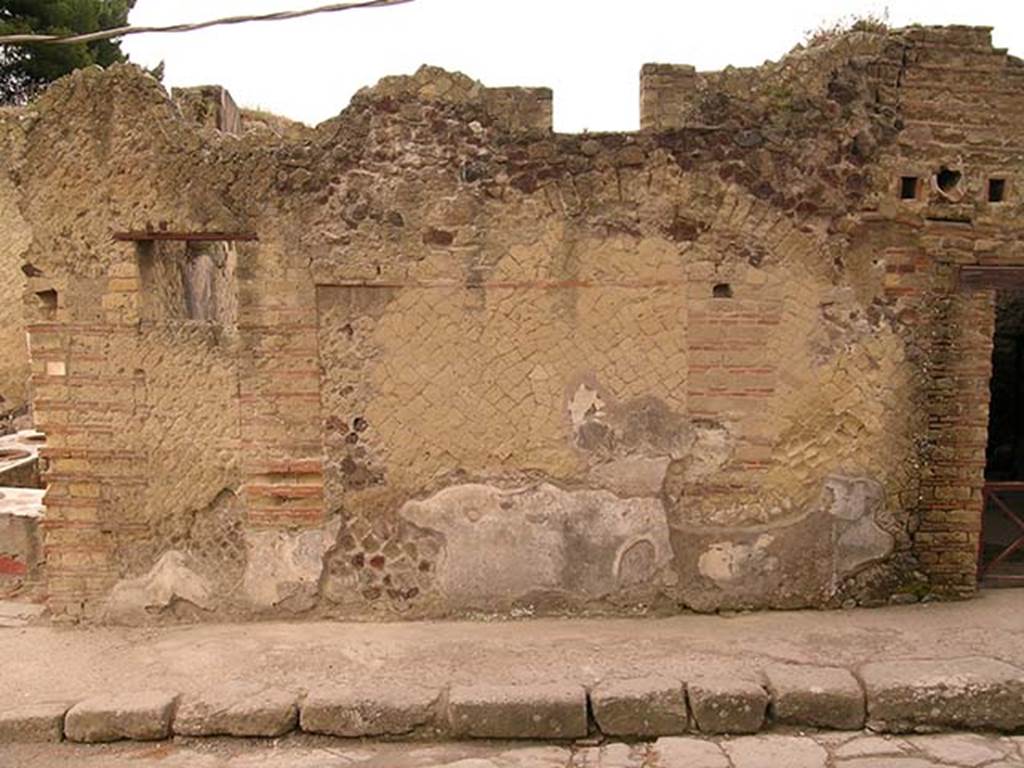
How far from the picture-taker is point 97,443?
15.8 feet

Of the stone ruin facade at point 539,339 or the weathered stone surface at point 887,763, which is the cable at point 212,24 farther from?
the weathered stone surface at point 887,763

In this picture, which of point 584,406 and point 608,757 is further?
point 584,406

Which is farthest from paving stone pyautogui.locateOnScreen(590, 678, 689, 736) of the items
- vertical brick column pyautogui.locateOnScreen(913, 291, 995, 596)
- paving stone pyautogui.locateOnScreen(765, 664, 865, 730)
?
vertical brick column pyautogui.locateOnScreen(913, 291, 995, 596)

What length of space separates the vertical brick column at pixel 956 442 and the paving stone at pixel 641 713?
1.78 m

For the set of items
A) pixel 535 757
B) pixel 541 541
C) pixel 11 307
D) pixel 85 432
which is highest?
pixel 11 307

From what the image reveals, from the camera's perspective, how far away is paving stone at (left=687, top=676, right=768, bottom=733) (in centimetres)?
385

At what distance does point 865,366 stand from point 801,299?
0.49m

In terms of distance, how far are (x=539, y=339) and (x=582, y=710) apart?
1.82 m

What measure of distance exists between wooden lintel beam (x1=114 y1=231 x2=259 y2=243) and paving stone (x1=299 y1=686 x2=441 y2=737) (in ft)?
7.57

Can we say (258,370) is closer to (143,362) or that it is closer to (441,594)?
(143,362)

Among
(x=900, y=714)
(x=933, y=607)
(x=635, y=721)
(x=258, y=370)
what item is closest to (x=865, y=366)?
(x=933, y=607)

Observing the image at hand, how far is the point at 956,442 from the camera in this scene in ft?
15.4

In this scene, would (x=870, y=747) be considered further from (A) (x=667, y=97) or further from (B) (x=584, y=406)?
(A) (x=667, y=97)

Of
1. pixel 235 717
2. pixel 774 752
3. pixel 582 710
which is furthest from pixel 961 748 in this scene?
pixel 235 717
